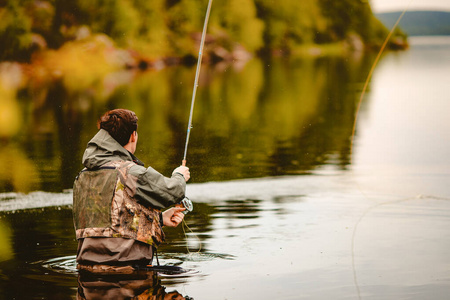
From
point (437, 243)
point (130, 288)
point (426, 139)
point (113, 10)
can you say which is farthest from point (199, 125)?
point (113, 10)

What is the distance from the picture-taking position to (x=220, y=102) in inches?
1105

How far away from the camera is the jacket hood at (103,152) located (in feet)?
18.4

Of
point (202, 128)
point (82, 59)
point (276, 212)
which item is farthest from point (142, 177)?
point (82, 59)

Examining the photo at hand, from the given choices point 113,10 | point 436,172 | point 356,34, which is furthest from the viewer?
point 356,34

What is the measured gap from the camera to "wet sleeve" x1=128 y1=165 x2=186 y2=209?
5.53m

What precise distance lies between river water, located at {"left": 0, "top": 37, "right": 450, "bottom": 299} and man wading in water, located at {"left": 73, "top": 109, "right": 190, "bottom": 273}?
240mm

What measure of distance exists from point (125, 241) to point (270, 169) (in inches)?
284

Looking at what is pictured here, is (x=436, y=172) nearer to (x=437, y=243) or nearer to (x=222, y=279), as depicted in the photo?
(x=437, y=243)

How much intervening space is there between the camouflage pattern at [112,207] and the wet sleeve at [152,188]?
28mm

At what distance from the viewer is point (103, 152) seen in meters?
5.65

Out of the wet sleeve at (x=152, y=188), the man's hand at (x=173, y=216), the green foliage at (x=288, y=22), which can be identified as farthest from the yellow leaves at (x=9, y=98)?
the green foliage at (x=288, y=22)

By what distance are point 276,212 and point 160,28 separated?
5617cm

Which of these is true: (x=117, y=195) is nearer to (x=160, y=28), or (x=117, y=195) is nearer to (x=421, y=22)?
(x=160, y=28)

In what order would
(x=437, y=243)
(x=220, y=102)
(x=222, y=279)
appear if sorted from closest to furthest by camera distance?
(x=222, y=279) < (x=437, y=243) < (x=220, y=102)
